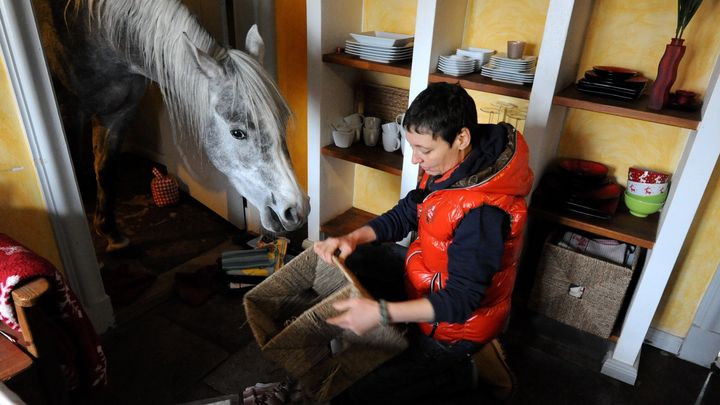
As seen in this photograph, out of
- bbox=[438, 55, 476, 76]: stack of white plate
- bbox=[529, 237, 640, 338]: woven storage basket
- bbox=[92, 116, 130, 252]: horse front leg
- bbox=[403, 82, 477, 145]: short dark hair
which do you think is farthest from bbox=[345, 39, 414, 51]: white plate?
bbox=[92, 116, 130, 252]: horse front leg

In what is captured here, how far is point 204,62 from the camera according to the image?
162cm

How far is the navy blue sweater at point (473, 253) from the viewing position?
132cm

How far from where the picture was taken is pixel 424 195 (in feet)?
5.33

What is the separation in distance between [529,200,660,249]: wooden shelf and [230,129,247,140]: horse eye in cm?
118

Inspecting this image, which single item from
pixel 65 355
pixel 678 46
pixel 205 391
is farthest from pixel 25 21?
pixel 678 46

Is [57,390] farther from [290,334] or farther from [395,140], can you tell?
[395,140]

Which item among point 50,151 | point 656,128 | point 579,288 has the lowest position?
point 579,288

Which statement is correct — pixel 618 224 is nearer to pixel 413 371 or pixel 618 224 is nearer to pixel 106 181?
pixel 413 371

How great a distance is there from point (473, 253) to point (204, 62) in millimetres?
1084

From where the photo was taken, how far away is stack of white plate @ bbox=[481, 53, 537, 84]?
1842mm

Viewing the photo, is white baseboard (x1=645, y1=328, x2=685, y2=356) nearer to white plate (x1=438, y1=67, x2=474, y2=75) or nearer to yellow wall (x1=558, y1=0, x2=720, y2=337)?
yellow wall (x1=558, y1=0, x2=720, y2=337)

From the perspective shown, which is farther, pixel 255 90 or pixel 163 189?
pixel 163 189

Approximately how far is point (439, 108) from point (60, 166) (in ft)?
4.55

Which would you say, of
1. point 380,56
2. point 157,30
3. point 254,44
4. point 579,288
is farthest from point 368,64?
point 579,288
